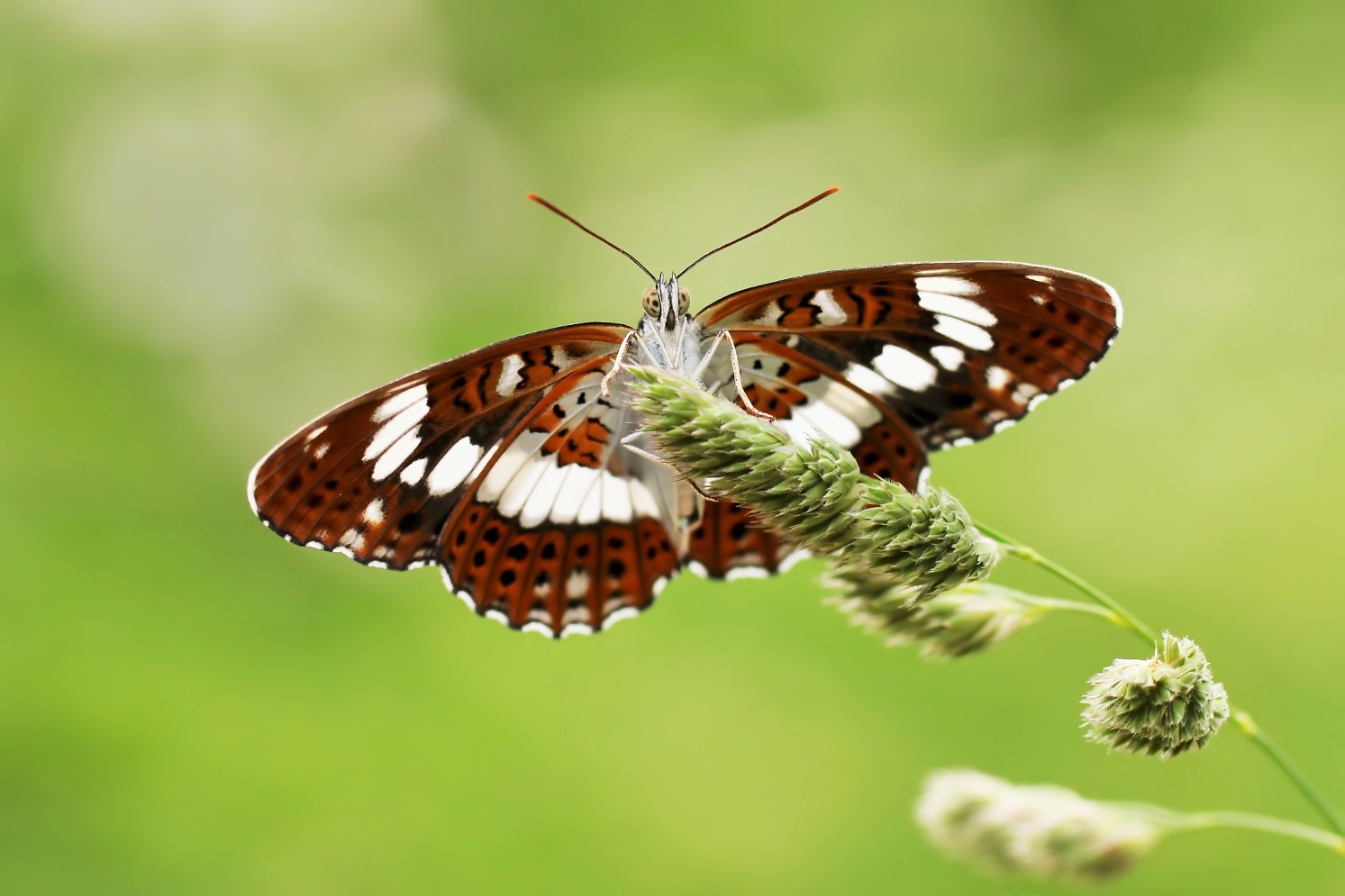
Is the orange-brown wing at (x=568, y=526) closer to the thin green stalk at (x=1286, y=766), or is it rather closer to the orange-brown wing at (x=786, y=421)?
the orange-brown wing at (x=786, y=421)

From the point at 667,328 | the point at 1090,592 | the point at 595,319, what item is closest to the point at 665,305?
the point at 667,328

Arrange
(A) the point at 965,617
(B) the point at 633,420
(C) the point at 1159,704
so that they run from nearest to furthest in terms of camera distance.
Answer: (C) the point at 1159,704 → (A) the point at 965,617 → (B) the point at 633,420

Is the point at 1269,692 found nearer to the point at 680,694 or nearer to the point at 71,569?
the point at 680,694

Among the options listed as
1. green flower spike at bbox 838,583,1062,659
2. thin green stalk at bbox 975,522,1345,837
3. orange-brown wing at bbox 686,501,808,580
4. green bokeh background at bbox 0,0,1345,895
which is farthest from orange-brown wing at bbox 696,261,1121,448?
green bokeh background at bbox 0,0,1345,895

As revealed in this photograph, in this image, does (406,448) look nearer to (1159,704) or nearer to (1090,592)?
(1090,592)

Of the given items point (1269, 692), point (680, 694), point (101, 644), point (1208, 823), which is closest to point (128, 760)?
point (101, 644)

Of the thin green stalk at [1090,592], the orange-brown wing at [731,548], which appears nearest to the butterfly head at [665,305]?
the orange-brown wing at [731,548]
